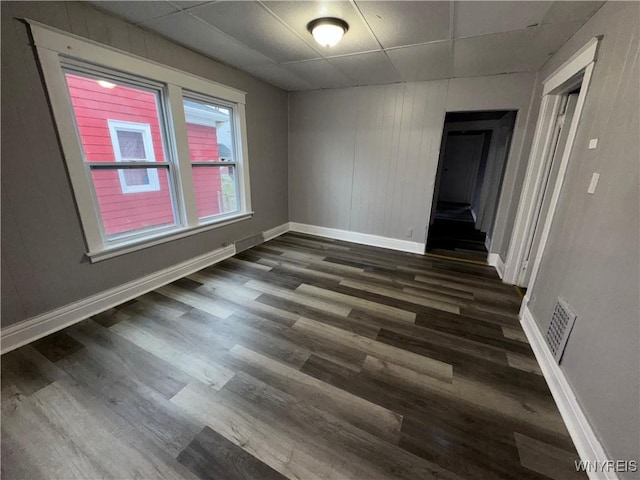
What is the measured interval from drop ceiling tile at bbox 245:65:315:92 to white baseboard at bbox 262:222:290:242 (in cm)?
233

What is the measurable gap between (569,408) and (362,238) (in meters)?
3.25

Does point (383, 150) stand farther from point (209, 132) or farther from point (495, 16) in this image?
point (209, 132)

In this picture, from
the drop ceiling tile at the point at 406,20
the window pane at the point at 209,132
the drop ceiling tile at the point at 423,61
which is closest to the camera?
the drop ceiling tile at the point at 406,20

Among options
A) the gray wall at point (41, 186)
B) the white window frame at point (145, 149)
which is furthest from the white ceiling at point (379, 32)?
the white window frame at point (145, 149)

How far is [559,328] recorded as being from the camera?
5.61ft

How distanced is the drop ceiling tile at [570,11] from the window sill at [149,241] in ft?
12.2

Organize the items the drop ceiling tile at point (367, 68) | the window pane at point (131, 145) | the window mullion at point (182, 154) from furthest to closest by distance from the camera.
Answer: the drop ceiling tile at point (367, 68) → the window mullion at point (182, 154) → the window pane at point (131, 145)

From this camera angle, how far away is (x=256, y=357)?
74.0 inches

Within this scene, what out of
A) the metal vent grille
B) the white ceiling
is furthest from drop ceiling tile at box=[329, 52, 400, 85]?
the metal vent grille

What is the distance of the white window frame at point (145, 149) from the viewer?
2.33m

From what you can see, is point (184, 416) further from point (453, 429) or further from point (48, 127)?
point (48, 127)

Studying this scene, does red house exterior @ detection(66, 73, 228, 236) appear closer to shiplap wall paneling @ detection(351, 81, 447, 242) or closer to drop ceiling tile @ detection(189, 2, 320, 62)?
drop ceiling tile @ detection(189, 2, 320, 62)

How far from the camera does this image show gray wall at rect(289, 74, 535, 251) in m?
3.27

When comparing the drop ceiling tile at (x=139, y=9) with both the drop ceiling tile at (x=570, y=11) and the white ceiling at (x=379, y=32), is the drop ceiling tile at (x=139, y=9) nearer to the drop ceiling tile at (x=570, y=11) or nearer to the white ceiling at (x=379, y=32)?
the white ceiling at (x=379, y=32)
